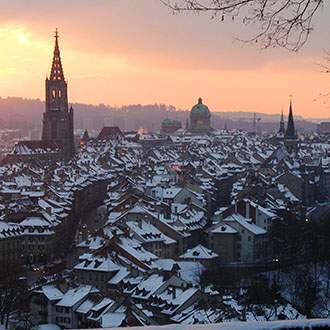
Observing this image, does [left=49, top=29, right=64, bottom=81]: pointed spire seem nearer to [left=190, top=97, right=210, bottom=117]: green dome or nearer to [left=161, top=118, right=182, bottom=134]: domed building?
[left=190, top=97, right=210, bottom=117]: green dome

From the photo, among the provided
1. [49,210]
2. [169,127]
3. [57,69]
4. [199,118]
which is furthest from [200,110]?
[49,210]

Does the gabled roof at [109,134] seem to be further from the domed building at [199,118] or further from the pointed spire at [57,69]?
the domed building at [199,118]

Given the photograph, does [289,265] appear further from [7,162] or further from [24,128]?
[24,128]

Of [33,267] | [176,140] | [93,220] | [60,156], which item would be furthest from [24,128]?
[33,267]

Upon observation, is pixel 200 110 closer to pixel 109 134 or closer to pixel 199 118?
pixel 199 118

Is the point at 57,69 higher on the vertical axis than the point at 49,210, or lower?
higher

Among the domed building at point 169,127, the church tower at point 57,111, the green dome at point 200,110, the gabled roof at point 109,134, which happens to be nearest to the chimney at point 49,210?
the church tower at point 57,111

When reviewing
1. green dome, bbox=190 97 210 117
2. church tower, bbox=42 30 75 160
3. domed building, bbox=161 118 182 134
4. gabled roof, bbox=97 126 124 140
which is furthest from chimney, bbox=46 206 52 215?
domed building, bbox=161 118 182 134
